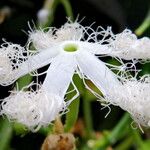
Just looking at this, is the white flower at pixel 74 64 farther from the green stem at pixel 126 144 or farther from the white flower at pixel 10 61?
the green stem at pixel 126 144

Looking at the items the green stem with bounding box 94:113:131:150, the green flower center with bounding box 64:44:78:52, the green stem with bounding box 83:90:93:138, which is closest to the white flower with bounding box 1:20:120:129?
the green flower center with bounding box 64:44:78:52

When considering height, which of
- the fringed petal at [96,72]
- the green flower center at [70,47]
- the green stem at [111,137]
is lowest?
the green stem at [111,137]

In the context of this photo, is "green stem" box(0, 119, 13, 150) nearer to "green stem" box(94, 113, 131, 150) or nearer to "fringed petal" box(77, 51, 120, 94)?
"green stem" box(94, 113, 131, 150)

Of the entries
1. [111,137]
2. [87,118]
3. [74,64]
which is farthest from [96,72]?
[87,118]

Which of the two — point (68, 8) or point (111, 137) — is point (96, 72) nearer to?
point (111, 137)

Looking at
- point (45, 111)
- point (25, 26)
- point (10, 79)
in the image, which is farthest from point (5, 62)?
point (25, 26)

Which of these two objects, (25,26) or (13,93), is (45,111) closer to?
(13,93)

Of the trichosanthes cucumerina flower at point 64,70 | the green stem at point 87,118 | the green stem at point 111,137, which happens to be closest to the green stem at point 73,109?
the trichosanthes cucumerina flower at point 64,70
